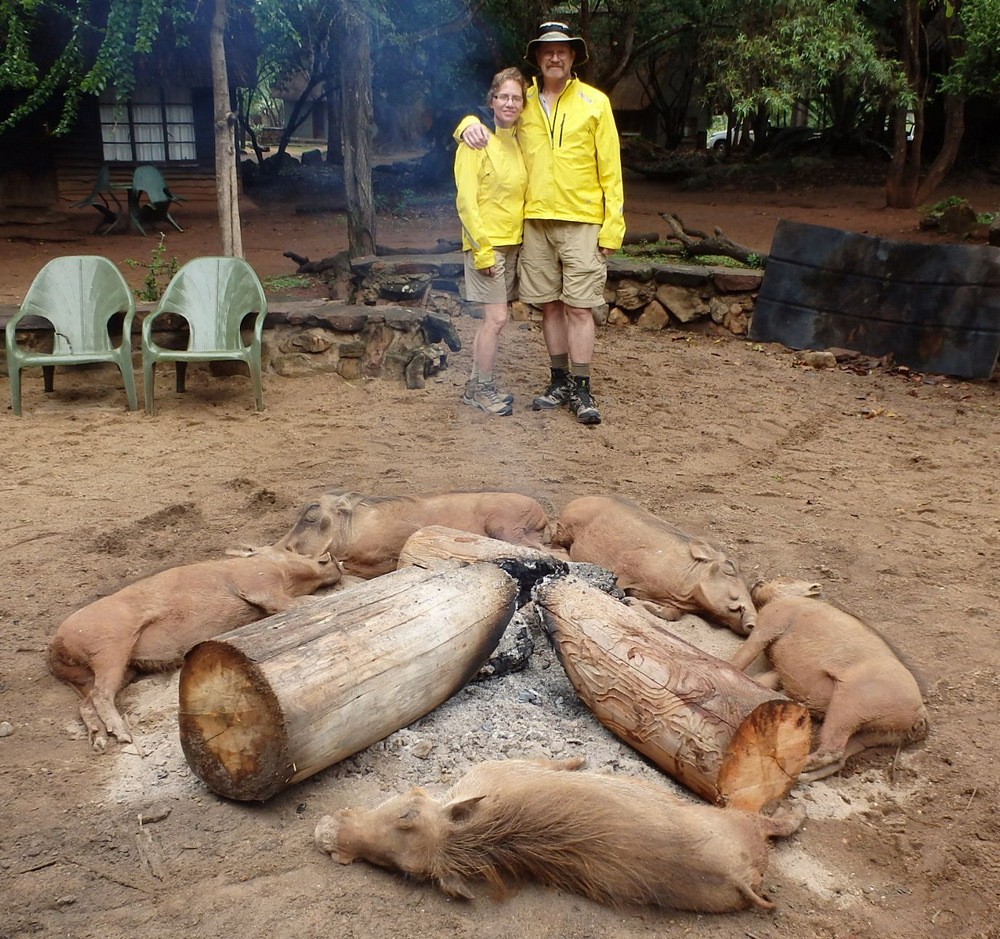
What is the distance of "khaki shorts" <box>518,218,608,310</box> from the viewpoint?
18.8 ft

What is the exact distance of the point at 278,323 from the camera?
22.2ft

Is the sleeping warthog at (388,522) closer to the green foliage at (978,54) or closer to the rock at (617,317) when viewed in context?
the rock at (617,317)

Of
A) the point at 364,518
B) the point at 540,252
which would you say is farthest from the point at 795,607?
the point at 540,252

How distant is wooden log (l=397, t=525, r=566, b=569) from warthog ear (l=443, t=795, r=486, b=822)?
1.05 m

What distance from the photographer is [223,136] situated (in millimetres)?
7199

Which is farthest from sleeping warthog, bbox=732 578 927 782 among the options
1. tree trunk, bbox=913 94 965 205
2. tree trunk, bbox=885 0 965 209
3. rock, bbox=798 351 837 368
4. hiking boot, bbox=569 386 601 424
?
tree trunk, bbox=913 94 965 205

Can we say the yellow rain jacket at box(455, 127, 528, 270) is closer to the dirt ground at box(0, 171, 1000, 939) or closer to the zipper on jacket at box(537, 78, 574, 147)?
the zipper on jacket at box(537, 78, 574, 147)

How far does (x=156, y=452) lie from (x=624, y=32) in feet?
34.3

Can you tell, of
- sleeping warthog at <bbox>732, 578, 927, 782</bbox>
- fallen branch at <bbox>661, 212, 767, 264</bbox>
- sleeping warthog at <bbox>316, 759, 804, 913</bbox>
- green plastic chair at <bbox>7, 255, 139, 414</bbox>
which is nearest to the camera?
sleeping warthog at <bbox>316, 759, 804, 913</bbox>

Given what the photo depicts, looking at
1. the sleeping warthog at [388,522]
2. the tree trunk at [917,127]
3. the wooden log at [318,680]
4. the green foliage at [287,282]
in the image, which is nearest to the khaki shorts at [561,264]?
the sleeping warthog at [388,522]

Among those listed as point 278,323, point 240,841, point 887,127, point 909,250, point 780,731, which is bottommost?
point 240,841

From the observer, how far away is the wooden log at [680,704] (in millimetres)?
2498

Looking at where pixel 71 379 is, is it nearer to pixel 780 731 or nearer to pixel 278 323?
pixel 278 323

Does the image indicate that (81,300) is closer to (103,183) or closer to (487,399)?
(487,399)
